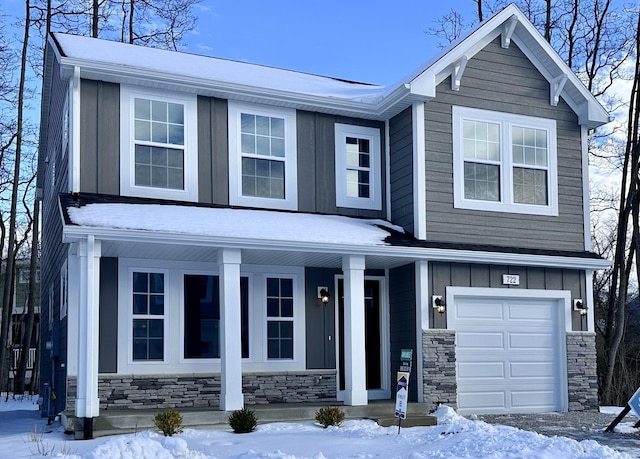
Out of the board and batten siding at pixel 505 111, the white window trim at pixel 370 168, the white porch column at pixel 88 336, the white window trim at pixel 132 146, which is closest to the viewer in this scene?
the white porch column at pixel 88 336

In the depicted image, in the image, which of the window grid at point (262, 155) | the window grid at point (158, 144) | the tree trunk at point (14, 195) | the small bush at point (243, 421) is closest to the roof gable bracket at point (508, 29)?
the window grid at point (262, 155)

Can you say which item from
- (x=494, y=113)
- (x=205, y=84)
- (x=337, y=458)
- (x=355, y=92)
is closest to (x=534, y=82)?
(x=494, y=113)

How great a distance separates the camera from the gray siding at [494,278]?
43.5 feet

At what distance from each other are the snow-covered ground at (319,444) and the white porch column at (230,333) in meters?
0.75

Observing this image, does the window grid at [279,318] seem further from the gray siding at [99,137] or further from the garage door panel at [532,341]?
the garage door panel at [532,341]

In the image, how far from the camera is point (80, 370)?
34.2ft

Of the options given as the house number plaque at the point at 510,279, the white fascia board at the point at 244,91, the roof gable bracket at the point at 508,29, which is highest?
the roof gable bracket at the point at 508,29

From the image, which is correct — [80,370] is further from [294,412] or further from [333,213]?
[333,213]

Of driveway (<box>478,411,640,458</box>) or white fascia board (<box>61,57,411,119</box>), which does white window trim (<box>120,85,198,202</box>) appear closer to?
white fascia board (<box>61,57,411,119</box>)

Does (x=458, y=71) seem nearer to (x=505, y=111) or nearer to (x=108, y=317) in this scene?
(x=505, y=111)

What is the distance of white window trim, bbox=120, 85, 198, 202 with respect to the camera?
493 inches

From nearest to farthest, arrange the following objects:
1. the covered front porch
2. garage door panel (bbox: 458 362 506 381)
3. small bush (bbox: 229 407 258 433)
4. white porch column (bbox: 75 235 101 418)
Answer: white porch column (bbox: 75 235 101 418) < small bush (bbox: 229 407 258 433) < the covered front porch < garage door panel (bbox: 458 362 506 381)

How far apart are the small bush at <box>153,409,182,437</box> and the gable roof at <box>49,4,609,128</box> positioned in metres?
5.33

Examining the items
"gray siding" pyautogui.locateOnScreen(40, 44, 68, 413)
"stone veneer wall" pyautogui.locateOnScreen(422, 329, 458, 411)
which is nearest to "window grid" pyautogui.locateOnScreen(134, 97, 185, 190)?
"gray siding" pyautogui.locateOnScreen(40, 44, 68, 413)
